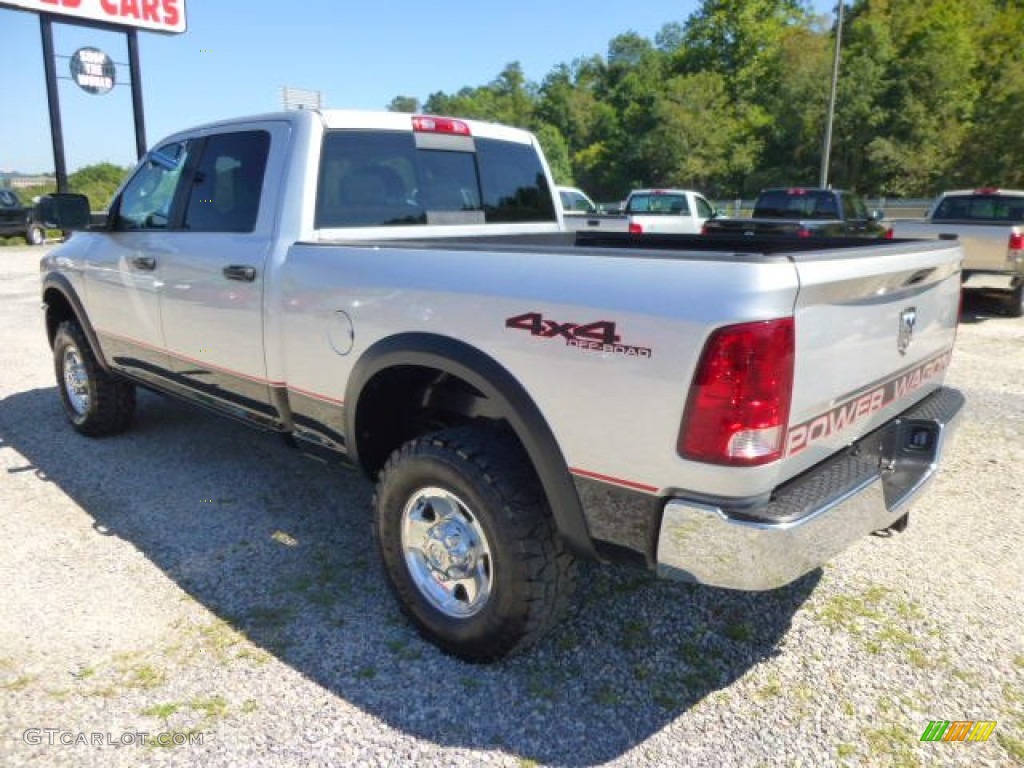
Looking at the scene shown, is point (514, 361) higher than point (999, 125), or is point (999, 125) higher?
point (999, 125)

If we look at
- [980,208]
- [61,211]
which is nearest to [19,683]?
[61,211]

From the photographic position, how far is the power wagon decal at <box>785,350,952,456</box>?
6.75 ft

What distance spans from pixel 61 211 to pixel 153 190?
67 centimetres

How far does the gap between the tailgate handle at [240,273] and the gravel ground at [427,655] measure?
1268 mm

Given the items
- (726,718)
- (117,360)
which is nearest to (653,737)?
(726,718)

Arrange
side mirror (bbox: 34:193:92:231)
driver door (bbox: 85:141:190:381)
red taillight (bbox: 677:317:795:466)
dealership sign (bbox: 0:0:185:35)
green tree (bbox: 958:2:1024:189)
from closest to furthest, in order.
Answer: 1. red taillight (bbox: 677:317:795:466)
2. driver door (bbox: 85:141:190:381)
3. side mirror (bbox: 34:193:92:231)
4. dealership sign (bbox: 0:0:185:35)
5. green tree (bbox: 958:2:1024:189)

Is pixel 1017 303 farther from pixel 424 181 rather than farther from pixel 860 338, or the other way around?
pixel 860 338

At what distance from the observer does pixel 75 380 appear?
201 inches

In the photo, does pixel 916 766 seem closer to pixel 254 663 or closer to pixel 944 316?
pixel 944 316

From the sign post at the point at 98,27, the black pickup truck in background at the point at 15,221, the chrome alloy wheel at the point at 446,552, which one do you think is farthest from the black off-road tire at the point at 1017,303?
the black pickup truck in background at the point at 15,221

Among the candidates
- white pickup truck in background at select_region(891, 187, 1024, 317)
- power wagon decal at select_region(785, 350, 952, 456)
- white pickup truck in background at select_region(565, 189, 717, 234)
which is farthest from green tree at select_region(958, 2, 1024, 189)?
power wagon decal at select_region(785, 350, 952, 456)

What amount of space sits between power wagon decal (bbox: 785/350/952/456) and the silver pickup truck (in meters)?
0.01

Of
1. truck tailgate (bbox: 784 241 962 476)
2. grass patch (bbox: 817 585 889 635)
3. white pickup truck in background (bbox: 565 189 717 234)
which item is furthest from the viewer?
white pickup truck in background (bbox: 565 189 717 234)

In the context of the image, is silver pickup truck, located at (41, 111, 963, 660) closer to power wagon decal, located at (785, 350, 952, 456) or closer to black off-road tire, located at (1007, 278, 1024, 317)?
power wagon decal, located at (785, 350, 952, 456)
